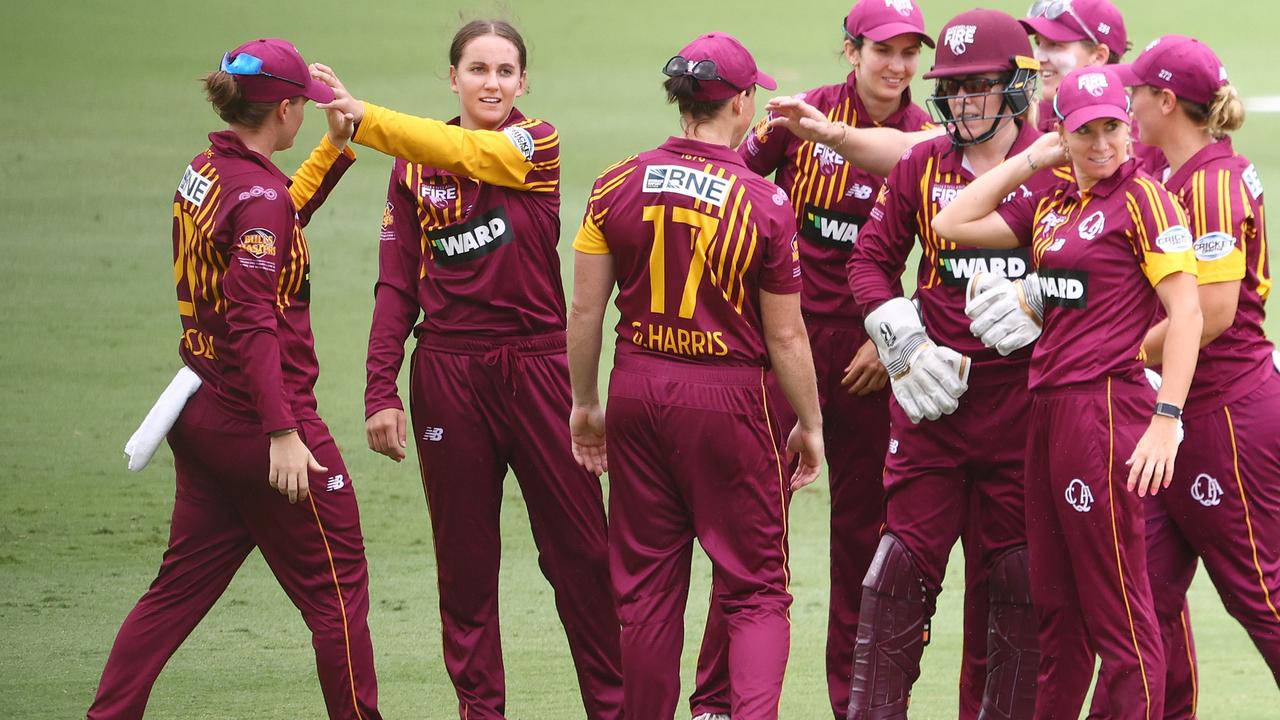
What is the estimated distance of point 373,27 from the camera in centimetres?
895

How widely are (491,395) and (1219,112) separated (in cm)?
182

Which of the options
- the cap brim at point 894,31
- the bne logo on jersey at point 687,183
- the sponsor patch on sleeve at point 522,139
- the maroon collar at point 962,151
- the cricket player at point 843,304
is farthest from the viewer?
the cricket player at point 843,304

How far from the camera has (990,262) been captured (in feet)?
12.2

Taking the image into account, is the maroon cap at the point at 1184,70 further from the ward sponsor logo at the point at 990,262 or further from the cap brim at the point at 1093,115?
the ward sponsor logo at the point at 990,262

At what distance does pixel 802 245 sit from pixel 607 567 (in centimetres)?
99

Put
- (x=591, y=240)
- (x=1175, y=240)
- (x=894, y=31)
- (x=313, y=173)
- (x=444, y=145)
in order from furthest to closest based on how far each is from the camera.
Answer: (x=313, y=173) < (x=894, y=31) < (x=444, y=145) < (x=591, y=240) < (x=1175, y=240)

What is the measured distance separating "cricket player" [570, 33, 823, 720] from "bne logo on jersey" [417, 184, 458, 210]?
1.60 ft

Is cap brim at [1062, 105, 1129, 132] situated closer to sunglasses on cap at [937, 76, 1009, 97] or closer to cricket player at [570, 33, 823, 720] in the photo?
sunglasses on cap at [937, 76, 1009, 97]

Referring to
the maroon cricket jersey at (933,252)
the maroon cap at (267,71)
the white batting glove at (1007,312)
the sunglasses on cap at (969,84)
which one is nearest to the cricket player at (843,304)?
the maroon cricket jersey at (933,252)

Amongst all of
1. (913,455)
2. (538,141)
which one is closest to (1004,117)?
(913,455)

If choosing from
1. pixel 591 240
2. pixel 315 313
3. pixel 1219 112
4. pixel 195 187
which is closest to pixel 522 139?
pixel 591 240

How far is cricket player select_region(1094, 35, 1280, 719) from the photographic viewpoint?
3525 mm

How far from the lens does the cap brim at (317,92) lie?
3.68m

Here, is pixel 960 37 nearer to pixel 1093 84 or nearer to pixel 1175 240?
pixel 1093 84
